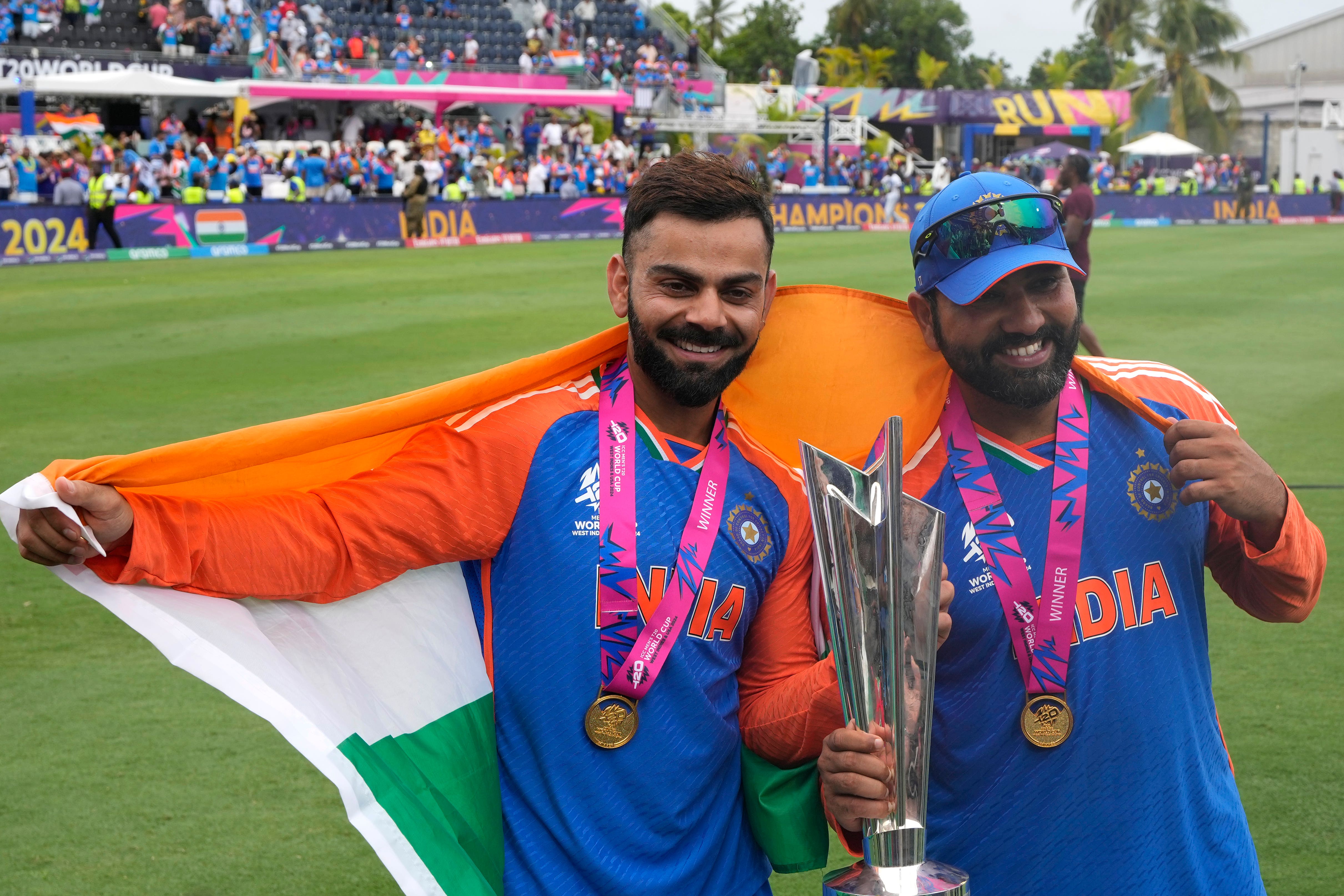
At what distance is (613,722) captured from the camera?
2.24 meters

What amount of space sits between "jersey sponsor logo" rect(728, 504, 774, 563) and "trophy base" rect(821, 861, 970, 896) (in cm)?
56

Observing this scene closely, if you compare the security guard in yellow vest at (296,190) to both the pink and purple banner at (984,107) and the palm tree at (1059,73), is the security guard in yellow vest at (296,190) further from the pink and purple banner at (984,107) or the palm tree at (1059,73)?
the palm tree at (1059,73)

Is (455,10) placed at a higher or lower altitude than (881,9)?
lower

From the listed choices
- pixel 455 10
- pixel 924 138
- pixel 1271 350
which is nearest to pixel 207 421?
pixel 1271 350

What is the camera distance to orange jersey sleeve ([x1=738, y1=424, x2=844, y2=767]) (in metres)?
2.25

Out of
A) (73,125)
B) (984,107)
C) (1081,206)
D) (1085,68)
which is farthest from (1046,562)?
(1085,68)

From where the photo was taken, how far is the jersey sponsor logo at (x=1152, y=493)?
234cm

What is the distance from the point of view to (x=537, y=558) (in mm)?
2328

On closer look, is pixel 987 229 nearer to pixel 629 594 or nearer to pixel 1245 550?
pixel 1245 550

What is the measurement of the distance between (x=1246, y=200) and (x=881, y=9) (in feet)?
161

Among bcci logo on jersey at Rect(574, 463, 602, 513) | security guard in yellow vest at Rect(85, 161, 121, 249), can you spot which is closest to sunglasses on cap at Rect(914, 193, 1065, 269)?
bcci logo on jersey at Rect(574, 463, 602, 513)

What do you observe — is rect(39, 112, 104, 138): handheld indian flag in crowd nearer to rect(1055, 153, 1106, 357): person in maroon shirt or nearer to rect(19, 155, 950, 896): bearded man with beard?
rect(1055, 153, 1106, 357): person in maroon shirt

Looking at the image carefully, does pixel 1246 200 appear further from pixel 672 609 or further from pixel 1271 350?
pixel 672 609

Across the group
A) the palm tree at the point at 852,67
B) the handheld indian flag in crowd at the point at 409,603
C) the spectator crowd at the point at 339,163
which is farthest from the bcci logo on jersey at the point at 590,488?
the palm tree at the point at 852,67
